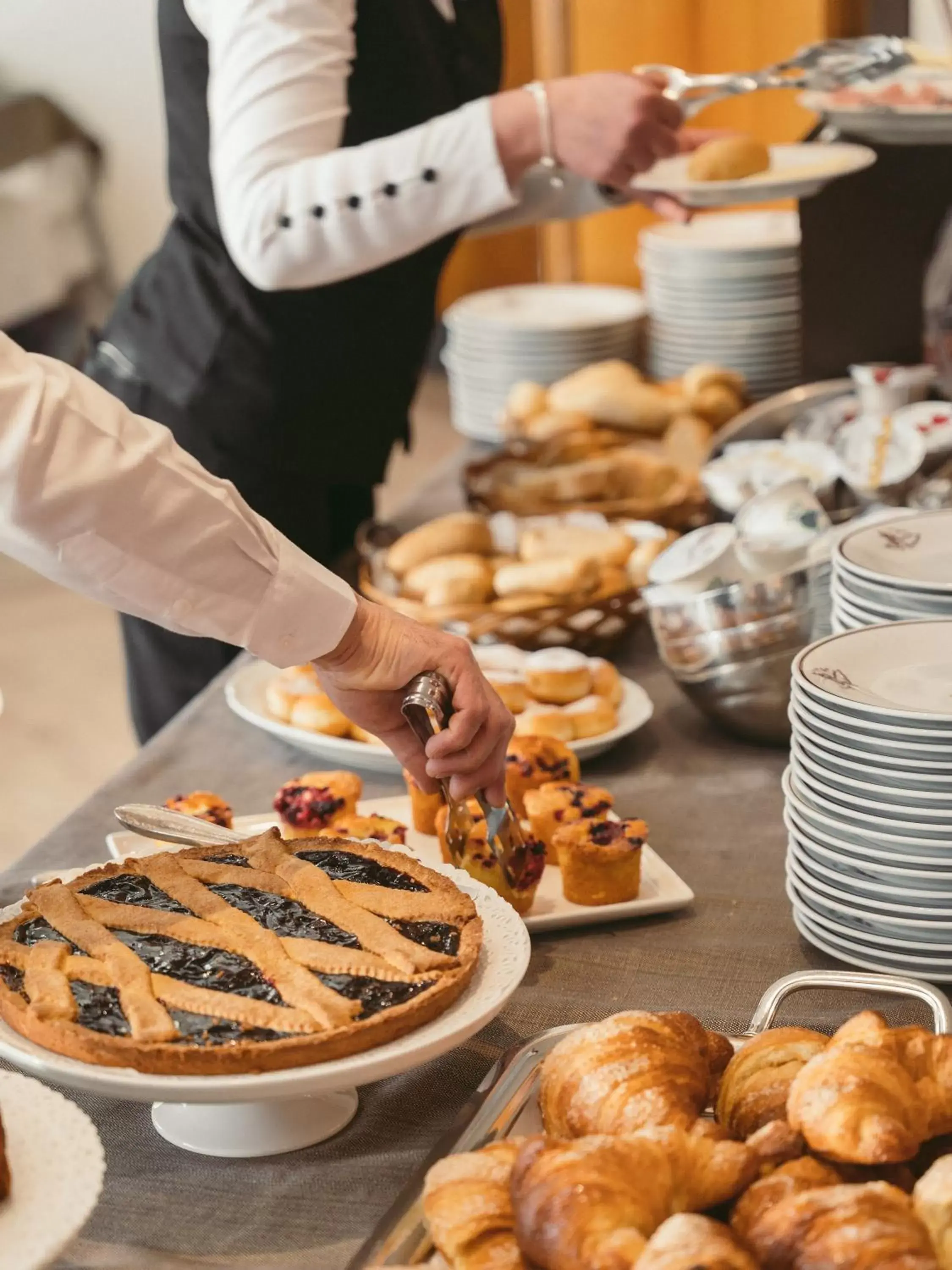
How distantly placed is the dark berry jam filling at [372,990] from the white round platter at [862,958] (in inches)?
12.7

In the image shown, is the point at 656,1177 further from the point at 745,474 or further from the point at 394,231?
the point at 745,474

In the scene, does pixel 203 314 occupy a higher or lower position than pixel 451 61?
lower

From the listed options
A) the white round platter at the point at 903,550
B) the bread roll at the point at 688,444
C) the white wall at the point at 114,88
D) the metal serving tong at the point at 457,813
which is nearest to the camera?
the metal serving tong at the point at 457,813

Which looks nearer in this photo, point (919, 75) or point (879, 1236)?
point (879, 1236)

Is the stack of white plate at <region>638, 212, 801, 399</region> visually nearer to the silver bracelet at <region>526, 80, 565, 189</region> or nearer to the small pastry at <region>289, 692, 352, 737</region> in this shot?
the silver bracelet at <region>526, 80, 565, 189</region>

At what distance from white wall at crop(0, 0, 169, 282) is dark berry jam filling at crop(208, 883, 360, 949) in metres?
5.77

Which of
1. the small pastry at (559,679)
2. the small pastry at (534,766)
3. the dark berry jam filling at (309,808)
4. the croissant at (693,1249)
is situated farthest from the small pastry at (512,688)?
the croissant at (693,1249)

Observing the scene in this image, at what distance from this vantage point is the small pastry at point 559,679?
146 centimetres

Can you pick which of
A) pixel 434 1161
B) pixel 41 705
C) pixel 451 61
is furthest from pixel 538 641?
pixel 41 705

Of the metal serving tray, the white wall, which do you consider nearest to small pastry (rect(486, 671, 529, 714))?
the metal serving tray

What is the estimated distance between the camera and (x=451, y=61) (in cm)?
188

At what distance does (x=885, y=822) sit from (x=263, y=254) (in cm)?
96

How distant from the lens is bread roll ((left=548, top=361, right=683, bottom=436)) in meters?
2.30

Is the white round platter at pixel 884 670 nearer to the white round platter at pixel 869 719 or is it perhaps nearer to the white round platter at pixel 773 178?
the white round platter at pixel 869 719
